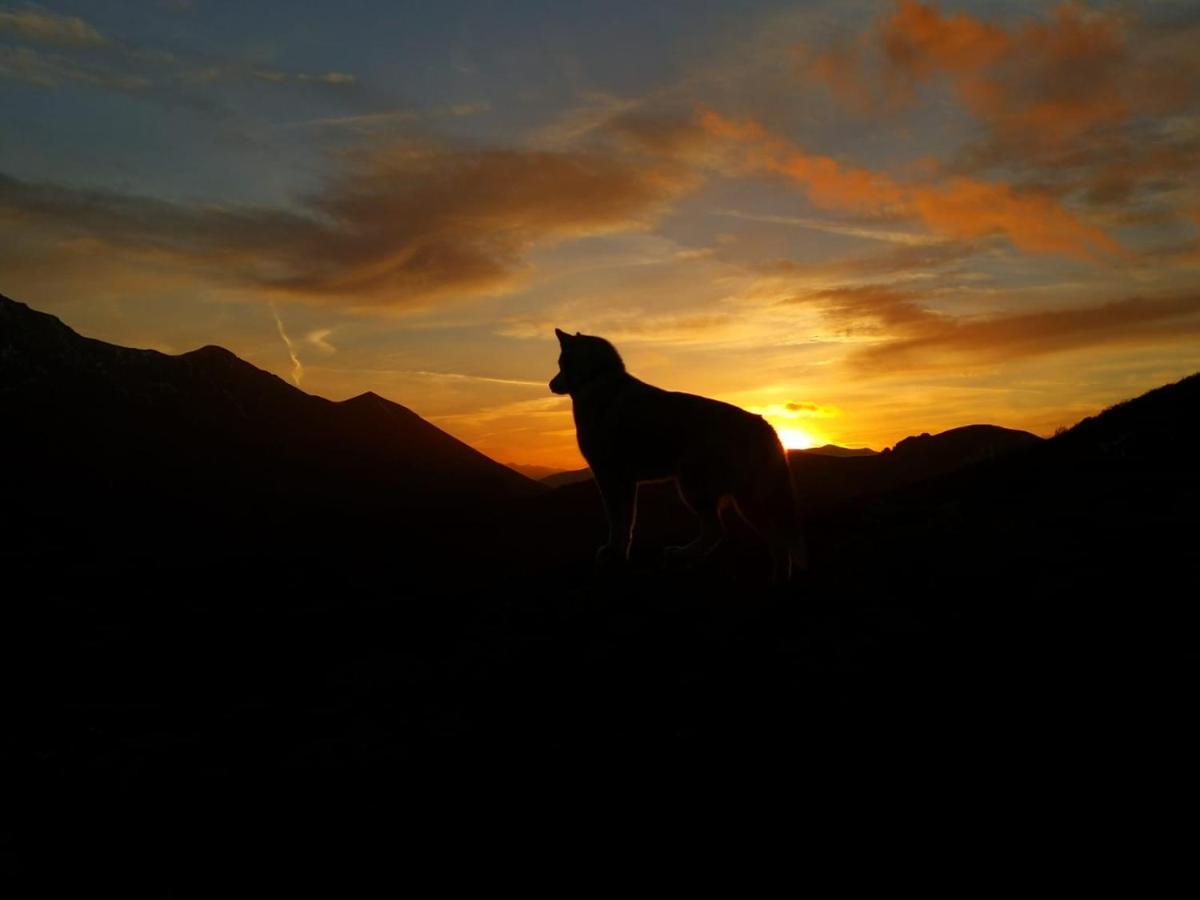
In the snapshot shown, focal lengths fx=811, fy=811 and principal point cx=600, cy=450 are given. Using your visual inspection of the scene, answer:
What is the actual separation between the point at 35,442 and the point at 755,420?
60354 millimetres

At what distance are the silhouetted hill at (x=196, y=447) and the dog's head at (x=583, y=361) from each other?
42.7m

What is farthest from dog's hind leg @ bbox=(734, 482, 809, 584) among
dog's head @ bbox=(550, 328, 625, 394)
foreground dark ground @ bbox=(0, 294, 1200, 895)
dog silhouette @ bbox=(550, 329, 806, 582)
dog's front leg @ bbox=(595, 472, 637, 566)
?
dog's head @ bbox=(550, 328, 625, 394)

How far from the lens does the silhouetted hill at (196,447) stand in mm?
50969

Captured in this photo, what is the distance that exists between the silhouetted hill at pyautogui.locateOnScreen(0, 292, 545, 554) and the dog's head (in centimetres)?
4274

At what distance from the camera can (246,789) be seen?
5.62 m

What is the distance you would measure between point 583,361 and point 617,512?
1.93 metres

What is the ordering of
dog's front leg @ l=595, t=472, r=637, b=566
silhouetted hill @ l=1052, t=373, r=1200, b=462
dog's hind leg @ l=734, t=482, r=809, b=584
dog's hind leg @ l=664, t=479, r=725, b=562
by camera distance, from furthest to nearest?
1. silhouetted hill @ l=1052, t=373, r=1200, b=462
2. dog's front leg @ l=595, t=472, r=637, b=566
3. dog's hind leg @ l=664, t=479, r=725, b=562
4. dog's hind leg @ l=734, t=482, r=809, b=584

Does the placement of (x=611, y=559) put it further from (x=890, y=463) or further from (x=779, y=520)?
(x=890, y=463)

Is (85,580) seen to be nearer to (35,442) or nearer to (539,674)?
(35,442)

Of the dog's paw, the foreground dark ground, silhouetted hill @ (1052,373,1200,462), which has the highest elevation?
silhouetted hill @ (1052,373,1200,462)

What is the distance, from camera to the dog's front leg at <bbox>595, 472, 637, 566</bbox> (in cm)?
945

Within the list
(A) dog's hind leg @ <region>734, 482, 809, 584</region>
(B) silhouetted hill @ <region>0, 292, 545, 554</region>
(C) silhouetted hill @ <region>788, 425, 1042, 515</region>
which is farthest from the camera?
(B) silhouetted hill @ <region>0, 292, 545, 554</region>

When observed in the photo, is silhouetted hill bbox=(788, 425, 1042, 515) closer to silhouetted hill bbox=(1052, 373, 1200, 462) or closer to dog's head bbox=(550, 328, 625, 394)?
silhouetted hill bbox=(1052, 373, 1200, 462)

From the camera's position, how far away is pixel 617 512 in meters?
9.59
